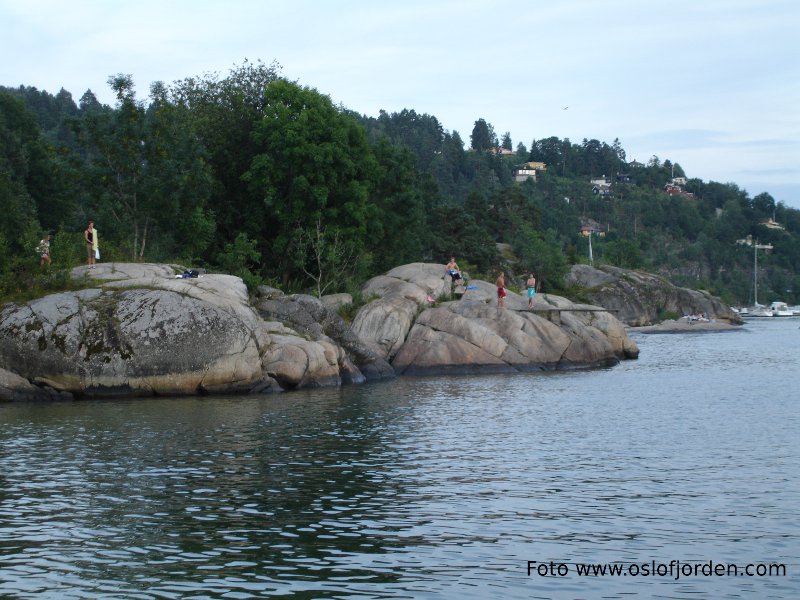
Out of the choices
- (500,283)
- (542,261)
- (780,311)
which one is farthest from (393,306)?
(780,311)

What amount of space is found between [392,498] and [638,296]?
111 m

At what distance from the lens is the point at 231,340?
41906mm

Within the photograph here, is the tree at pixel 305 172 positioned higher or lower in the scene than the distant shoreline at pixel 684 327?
higher

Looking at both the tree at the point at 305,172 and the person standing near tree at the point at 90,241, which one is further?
the tree at the point at 305,172

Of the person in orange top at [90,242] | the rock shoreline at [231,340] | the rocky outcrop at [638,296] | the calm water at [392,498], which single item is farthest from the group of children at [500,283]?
the rocky outcrop at [638,296]

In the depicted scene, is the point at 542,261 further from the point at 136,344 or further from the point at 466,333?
the point at 136,344

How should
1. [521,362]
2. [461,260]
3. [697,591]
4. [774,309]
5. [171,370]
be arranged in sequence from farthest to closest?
[774,309]
[461,260]
[521,362]
[171,370]
[697,591]

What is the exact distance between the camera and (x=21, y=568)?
15.1 metres

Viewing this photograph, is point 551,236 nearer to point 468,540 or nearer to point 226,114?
point 226,114

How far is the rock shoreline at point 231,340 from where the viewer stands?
4047 centimetres

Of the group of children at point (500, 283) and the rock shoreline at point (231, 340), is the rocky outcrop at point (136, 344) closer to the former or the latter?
the rock shoreline at point (231, 340)

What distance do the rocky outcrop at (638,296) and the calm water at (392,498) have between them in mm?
84167

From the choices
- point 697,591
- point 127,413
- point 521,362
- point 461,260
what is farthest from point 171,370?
point 461,260

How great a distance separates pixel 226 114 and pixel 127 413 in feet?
118
